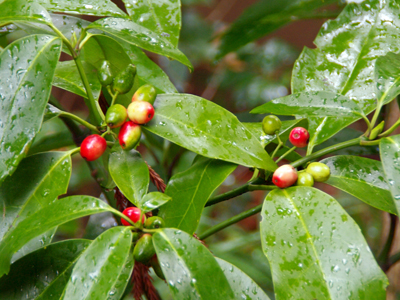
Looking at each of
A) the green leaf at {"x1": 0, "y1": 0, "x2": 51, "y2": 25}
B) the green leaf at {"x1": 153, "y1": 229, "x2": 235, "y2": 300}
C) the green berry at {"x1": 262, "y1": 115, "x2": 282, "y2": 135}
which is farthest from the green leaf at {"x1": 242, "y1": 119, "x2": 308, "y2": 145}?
the green leaf at {"x1": 0, "y1": 0, "x2": 51, "y2": 25}

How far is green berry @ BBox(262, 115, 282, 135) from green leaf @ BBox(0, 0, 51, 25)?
1.16 ft

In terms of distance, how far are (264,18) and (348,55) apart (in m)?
0.48

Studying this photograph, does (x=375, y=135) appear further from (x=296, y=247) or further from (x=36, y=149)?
(x=36, y=149)

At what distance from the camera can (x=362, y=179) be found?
23.5 inches

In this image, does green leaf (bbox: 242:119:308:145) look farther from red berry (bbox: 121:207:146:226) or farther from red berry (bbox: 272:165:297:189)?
red berry (bbox: 121:207:146:226)

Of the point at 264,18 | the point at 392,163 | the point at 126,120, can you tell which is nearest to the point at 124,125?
the point at 126,120

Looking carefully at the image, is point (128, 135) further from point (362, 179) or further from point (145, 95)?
point (362, 179)

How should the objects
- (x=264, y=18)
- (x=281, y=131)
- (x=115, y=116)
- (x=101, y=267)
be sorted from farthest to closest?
(x=264, y=18) → (x=281, y=131) → (x=115, y=116) → (x=101, y=267)

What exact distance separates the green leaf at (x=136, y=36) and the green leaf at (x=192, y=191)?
0.17 meters

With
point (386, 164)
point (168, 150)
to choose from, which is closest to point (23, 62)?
point (386, 164)

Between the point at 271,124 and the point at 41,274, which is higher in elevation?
the point at 271,124

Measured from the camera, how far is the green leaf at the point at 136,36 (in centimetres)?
54

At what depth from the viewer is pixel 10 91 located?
46cm

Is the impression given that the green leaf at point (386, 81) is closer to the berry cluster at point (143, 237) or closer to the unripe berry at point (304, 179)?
the unripe berry at point (304, 179)
